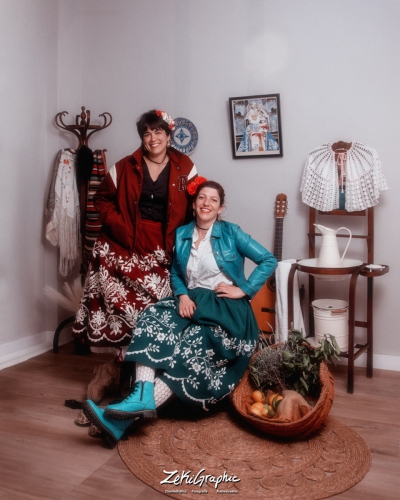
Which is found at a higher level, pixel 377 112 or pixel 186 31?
pixel 186 31

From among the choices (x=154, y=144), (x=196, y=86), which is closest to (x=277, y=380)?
(x=154, y=144)

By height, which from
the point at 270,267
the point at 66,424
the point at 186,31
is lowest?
the point at 66,424

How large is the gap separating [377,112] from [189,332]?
5.91ft

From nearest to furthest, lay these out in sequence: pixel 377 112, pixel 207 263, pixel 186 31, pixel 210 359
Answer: pixel 210 359
pixel 207 263
pixel 377 112
pixel 186 31

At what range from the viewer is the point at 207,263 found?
8.36ft

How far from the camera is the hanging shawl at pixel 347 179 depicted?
301 centimetres

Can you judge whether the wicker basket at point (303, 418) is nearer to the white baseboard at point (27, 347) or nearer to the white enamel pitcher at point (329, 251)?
the white enamel pitcher at point (329, 251)

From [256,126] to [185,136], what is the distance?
1.68ft

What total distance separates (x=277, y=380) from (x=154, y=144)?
1361 mm

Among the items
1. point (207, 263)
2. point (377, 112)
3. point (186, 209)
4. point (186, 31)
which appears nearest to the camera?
point (207, 263)

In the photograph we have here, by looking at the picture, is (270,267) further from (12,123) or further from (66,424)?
(12,123)

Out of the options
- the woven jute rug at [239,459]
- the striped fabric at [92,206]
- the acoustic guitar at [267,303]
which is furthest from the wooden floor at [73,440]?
the striped fabric at [92,206]

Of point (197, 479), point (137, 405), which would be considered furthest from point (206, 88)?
point (197, 479)

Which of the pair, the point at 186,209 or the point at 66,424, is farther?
the point at 186,209
